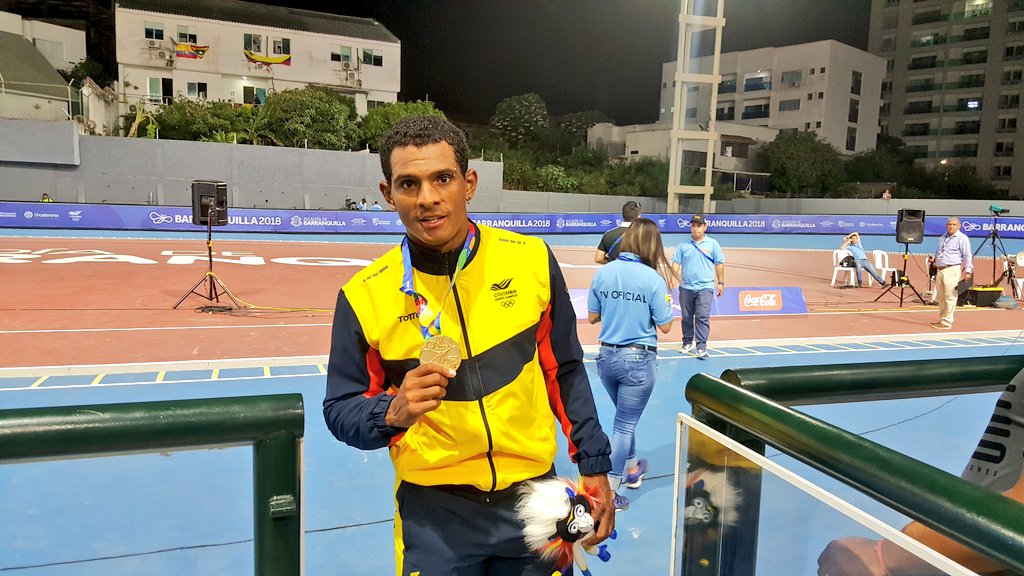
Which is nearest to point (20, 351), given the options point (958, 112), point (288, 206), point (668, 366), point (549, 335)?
point (668, 366)

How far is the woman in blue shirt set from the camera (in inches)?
204

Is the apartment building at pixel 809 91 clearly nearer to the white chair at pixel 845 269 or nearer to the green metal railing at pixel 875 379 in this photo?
the white chair at pixel 845 269

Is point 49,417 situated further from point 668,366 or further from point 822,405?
point 668,366

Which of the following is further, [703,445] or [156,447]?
[703,445]

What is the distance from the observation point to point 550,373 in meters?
2.35

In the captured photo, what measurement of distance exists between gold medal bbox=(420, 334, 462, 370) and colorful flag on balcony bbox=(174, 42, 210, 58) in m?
50.3

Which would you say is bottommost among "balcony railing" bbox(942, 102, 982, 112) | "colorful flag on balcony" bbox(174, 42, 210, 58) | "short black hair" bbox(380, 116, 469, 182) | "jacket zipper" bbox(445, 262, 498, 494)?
"jacket zipper" bbox(445, 262, 498, 494)

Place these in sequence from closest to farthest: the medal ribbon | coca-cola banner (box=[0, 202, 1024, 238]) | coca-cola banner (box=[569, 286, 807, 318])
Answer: the medal ribbon
coca-cola banner (box=[569, 286, 807, 318])
coca-cola banner (box=[0, 202, 1024, 238])

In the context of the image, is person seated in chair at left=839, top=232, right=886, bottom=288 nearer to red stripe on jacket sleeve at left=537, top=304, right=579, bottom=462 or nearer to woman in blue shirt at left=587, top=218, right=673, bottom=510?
woman in blue shirt at left=587, top=218, right=673, bottom=510

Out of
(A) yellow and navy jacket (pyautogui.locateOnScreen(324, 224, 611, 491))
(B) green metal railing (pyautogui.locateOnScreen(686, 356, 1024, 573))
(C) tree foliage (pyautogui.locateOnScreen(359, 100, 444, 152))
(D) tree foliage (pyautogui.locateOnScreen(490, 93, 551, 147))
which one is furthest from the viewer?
(D) tree foliage (pyautogui.locateOnScreen(490, 93, 551, 147))

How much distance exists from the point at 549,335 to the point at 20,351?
368 inches

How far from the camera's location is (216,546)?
1939mm

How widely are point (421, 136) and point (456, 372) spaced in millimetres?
745

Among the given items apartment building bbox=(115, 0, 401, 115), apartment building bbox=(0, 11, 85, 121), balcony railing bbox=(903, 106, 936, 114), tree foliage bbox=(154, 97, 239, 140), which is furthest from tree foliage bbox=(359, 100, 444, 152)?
balcony railing bbox=(903, 106, 936, 114)
